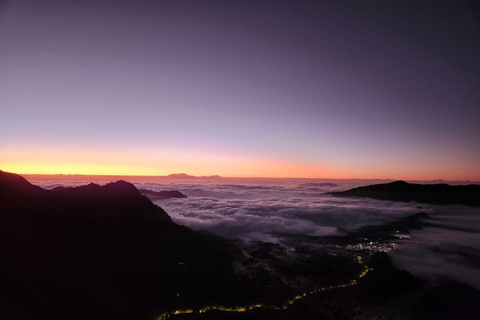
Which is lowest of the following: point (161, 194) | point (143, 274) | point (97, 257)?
point (161, 194)

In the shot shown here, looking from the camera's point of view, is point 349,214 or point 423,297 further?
point 349,214

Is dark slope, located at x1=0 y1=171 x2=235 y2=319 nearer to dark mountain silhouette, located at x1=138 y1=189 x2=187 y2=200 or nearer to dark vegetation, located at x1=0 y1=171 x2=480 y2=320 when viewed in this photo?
dark vegetation, located at x1=0 y1=171 x2=480 y2=320

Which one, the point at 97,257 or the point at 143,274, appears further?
the point at 143,274

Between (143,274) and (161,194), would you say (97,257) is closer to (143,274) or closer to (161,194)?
(143,274)

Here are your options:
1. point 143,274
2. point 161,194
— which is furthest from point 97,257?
point 161,194

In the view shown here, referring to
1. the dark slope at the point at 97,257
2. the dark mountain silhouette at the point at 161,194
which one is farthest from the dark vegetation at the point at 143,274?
the dark mountain silhouette at the point at 161,194

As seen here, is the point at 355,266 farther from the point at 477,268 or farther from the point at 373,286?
the point at 477,268

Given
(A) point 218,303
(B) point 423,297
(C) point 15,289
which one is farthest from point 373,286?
(C) point 15,289

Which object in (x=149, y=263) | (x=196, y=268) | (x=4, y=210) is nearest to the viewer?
(x=4, y=210)
